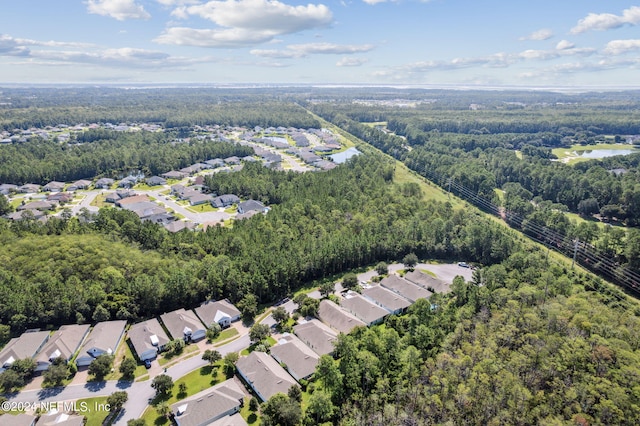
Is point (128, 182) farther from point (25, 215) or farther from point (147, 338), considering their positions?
point (147, 338)

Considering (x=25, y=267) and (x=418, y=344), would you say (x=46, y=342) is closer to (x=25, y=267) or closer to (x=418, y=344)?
(x=25, y=267)

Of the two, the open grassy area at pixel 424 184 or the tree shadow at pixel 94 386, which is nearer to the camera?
the tree shadow at pixel 94 386

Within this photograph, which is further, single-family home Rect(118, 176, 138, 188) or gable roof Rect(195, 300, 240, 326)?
single-family home Rect(118, 176, 138, 188)

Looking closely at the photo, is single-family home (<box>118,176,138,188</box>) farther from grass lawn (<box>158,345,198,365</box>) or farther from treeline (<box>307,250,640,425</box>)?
treeline (<box>307,250,640,425</box>)

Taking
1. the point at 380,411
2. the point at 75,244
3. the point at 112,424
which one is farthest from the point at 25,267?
the point at 380,411

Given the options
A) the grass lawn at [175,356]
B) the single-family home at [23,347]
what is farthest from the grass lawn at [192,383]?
the single-family home at [23,347]

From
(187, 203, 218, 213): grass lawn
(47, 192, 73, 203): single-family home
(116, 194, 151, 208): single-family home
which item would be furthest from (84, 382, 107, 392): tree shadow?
(47, 192, 73, 203): single-family home

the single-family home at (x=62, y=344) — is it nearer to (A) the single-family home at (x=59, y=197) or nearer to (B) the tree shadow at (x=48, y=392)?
(B) the tree shadow at (x=48, y=392)
